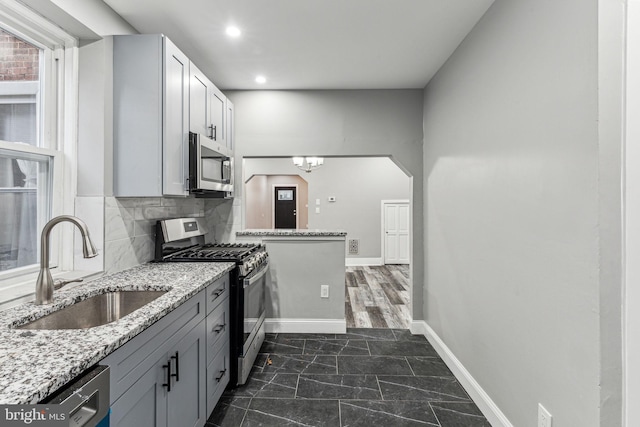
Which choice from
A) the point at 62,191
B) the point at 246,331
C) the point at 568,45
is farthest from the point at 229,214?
the point at 568,45

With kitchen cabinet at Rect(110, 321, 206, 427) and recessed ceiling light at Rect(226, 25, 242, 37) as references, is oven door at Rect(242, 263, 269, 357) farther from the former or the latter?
recessed ceiling light at Rect(226, 25, 242, 37)

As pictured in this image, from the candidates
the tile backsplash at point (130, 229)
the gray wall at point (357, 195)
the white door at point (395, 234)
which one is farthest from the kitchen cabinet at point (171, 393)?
the white door at point (395, 234)

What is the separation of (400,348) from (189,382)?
6.41ft

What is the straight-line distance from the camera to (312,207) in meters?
6.83

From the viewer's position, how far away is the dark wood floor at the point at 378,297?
354 centimetres

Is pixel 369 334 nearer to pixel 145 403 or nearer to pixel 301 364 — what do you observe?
pixel 301 364

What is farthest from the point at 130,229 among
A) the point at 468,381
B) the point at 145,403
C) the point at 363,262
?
the point at 363,262

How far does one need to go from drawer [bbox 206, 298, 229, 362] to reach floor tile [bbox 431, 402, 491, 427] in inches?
57.3

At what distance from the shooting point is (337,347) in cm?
287

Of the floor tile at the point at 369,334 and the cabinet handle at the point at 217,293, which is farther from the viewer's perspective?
the floor tile at the point at 369,334

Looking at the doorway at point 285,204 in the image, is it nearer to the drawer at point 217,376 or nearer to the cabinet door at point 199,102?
the cabinet door at point 199,102

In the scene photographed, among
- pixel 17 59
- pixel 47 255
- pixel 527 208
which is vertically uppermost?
pixel 17 59

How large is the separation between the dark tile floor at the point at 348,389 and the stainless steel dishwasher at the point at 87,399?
1155mm

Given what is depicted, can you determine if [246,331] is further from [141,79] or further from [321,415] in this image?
[141,79]
